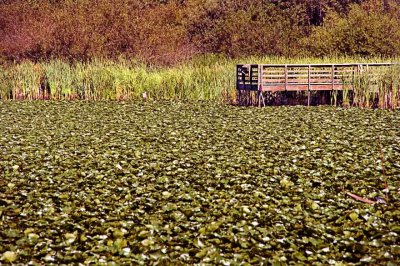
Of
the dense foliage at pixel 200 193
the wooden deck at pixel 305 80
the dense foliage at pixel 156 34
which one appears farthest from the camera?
the dense foliage at pixel 156 34

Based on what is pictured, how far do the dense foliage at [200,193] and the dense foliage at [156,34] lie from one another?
14.3m

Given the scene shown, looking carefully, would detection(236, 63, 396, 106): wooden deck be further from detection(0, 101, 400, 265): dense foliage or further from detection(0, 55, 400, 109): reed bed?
detection(0, 101, 400, 265): dense foliage

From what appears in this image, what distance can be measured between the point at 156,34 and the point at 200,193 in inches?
896

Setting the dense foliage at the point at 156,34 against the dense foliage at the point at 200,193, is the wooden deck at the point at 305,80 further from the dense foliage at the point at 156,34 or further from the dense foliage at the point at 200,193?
the dense foliage at the point at 156,34

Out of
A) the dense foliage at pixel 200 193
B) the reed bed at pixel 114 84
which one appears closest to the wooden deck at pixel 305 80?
the reed bed at pixel 114 84

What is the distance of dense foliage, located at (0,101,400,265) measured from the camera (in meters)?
4.93

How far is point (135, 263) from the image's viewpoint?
4.65 metres

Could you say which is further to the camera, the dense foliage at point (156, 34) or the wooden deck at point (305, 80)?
the dense foliage at point (156, 34)

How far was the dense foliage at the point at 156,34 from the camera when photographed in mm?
25688

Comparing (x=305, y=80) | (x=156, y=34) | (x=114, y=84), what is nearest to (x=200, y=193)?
(x=305, y=80)

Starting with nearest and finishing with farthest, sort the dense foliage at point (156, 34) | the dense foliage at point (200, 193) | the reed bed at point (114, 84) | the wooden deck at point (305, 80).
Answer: the dense foliage at point (200, 193) → the wooden deck at point (305, 80) → the reed bed at point (114, 84) → the dense foliage at point (156, 34)

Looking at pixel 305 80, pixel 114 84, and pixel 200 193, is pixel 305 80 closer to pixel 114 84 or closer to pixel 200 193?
pixel 114 84

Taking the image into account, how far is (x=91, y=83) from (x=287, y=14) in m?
19.5

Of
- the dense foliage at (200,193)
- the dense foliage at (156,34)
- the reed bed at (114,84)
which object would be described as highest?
the dense foliage at (156,34)
